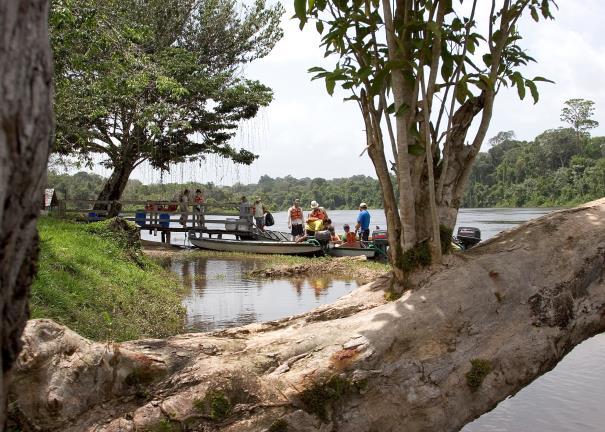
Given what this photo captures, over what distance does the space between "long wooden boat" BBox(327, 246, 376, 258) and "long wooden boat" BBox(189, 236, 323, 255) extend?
387 millimetres

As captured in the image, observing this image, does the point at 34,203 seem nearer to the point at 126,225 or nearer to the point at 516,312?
the point at 516,312

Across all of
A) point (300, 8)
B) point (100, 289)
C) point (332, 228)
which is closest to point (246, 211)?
point (332, 228)

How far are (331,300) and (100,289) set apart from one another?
4.45m

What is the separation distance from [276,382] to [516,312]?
1372 mm

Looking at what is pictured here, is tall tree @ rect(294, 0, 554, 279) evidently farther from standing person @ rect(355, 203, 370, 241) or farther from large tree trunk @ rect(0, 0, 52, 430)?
standing person @ rect(355, 203, 370, 241)

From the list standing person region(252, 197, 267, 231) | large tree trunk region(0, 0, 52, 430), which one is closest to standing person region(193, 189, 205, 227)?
standing person region(252, 197, 267, 231)

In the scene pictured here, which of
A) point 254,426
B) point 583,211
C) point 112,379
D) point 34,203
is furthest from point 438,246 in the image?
point 34,203

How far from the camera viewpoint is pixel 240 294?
12398 mm

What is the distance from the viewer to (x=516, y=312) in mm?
3436

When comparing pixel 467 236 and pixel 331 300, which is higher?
pixel 467 236

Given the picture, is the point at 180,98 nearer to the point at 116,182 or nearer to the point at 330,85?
the point at 116,182

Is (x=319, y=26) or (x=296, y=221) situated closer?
(x=319, y=26)

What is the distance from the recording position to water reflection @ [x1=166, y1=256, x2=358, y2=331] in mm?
9961

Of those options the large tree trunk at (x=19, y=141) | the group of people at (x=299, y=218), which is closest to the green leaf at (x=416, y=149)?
the large tree trunk at (x=19, y=141)
